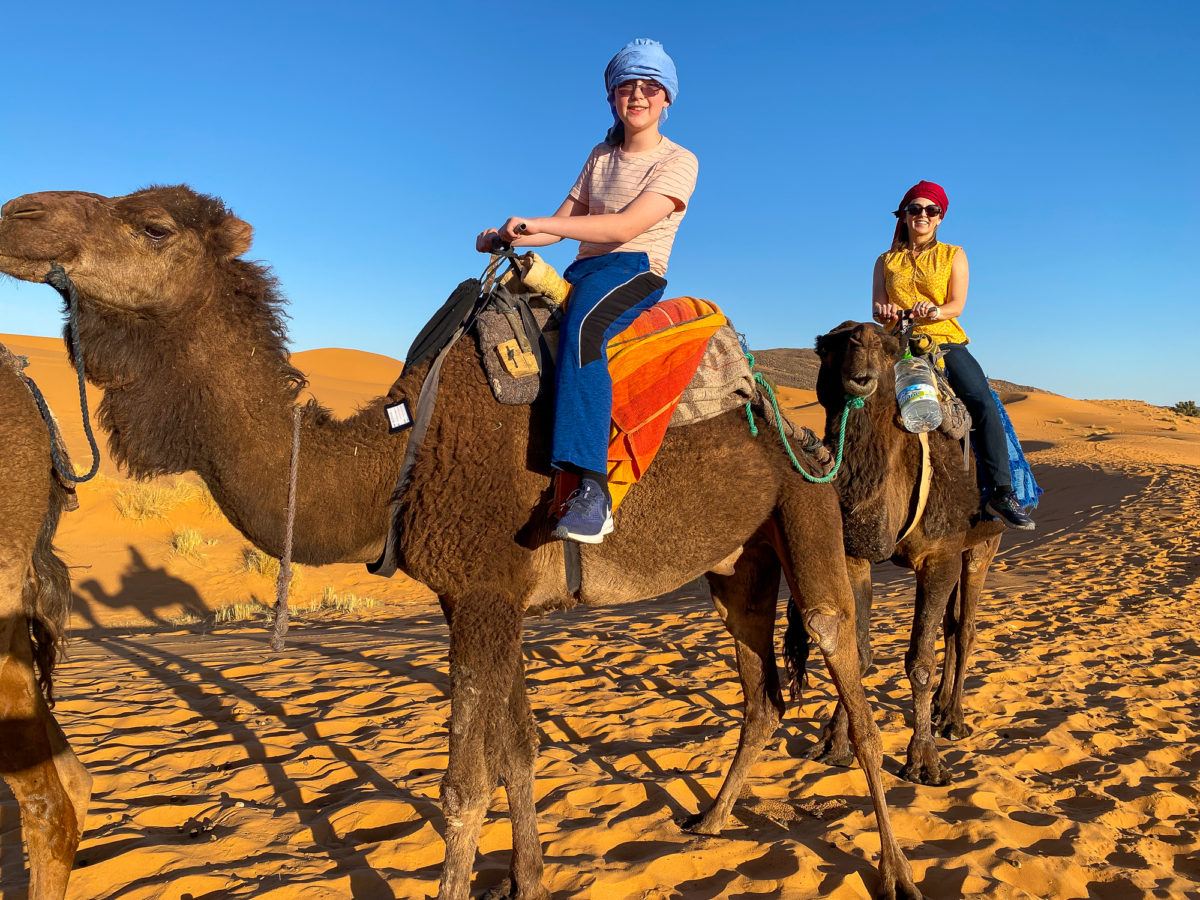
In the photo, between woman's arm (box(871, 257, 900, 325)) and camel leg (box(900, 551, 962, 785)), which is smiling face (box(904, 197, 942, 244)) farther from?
camel leg (box(900, 551, 962, 785))

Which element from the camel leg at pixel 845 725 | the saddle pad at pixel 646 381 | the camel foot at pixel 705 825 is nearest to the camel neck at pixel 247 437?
the saddle pad at pixel 646 381

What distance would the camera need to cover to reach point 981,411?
578 centimetres

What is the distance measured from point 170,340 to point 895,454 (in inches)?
159

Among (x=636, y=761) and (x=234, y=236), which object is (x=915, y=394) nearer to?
(x=636, y=761)

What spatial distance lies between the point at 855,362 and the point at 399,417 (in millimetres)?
2813

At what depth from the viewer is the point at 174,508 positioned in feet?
55.5

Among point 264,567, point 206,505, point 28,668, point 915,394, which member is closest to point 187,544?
point 264,567

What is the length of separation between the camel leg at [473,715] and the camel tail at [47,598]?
1.91 metres

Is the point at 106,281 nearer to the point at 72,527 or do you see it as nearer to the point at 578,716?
the point at 578,716

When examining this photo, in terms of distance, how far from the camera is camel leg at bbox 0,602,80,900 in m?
3.38

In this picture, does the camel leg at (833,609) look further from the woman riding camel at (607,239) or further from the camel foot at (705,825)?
the woman riding camel at (607,239)

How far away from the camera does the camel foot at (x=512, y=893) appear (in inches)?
143

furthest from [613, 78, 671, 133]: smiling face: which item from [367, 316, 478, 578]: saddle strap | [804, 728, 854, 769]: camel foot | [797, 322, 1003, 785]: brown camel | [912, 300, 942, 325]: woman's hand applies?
[804, 728, 854, 769]: camel foot

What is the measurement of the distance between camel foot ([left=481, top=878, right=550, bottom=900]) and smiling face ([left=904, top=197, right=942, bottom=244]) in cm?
468
